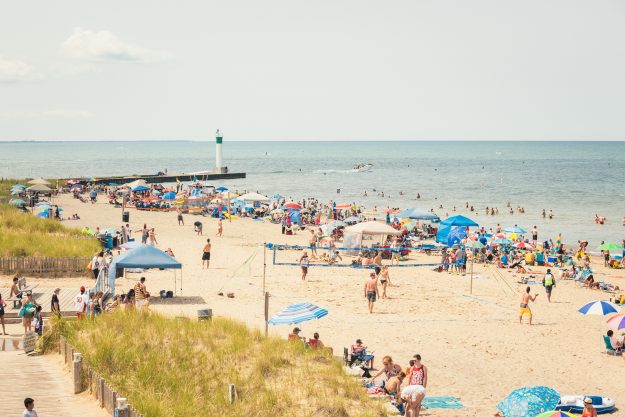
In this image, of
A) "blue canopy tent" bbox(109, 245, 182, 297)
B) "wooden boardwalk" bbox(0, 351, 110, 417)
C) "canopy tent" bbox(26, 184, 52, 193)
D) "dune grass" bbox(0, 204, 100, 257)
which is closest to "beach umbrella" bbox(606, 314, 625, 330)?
"blue canopy tent" bbox(109, 245, 182, 297)

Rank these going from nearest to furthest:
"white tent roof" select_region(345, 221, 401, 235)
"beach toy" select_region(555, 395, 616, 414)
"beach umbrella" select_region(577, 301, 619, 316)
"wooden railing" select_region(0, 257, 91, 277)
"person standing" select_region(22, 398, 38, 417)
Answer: "person standing" select_region(22, 398, 38, 417), "beach toy" select_region(555, 395, 616, 414), "beach umbrella" select_region(577, 301, 619, 316), "wooden railing" select_region(0, 257, 91, 277), "white tent roof" select_region(345, 221, 401, 235)

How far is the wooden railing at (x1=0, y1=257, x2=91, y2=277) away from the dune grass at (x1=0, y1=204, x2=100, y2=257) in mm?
860

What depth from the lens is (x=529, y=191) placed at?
7994 cm

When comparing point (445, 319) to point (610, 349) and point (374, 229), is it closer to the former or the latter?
point (610, 349)

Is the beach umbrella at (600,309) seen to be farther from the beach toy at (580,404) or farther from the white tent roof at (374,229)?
the white tent roof at (374,229)

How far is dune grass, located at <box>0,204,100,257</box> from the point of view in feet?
70.6

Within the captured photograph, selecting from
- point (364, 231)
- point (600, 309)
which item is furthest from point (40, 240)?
point (600, 309)

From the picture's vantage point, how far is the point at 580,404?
11508mm

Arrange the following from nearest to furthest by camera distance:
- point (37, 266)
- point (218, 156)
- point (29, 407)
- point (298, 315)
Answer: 1. point (29, 407)
2. point (298, 315)
3. point (37, 266)
4. point (218, 156)

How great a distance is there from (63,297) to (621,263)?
81.8 feet

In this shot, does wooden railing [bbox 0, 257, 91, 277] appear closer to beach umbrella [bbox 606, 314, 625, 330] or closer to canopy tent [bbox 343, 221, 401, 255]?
canopy tent [bbox 343, 221, 401, 255]

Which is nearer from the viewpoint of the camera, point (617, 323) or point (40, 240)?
point (617, 323)

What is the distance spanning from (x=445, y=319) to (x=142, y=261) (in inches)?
335

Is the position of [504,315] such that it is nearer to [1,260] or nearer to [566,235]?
[1,260]
